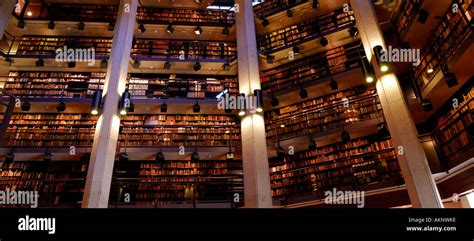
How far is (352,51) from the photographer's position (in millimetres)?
8797

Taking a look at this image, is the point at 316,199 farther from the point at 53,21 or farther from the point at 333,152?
the point at 53,21

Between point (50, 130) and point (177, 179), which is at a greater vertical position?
point (50, 130)

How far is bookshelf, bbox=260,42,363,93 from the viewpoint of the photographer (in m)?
8.66

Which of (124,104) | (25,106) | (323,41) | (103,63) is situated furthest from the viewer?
(103,63)

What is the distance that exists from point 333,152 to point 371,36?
128 inches

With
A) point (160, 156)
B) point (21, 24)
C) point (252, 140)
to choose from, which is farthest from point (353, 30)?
point (21, 24)

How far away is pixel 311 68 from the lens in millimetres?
9281

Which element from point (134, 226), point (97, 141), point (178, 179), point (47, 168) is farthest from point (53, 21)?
point (134, 226)

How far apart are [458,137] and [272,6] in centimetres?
716

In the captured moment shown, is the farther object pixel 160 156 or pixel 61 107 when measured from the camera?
pixel 61 107

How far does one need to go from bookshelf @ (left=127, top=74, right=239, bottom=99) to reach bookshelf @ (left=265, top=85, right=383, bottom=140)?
1955 millimetres

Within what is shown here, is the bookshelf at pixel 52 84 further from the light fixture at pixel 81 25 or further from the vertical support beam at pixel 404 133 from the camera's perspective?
the vertical support beam at pixel 404 133

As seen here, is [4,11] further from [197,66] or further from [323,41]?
[323,41]

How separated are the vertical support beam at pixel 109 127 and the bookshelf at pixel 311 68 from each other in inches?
177
